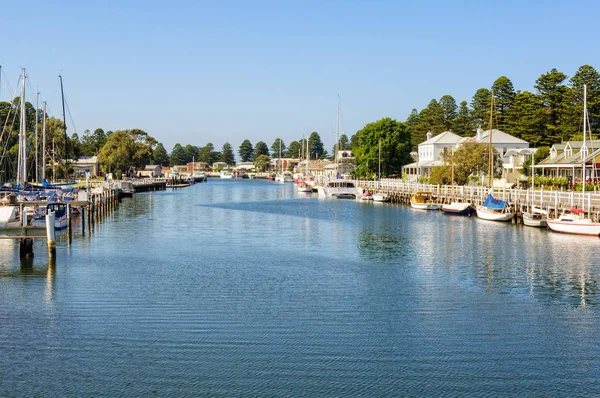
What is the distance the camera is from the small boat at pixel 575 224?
46281mm

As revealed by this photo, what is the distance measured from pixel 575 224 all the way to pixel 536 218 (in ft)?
24.6

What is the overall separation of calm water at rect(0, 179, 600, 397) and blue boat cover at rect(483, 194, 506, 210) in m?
17.5

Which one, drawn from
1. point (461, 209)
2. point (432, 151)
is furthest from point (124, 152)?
point (461, 209)

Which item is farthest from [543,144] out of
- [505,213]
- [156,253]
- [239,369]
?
[239,369]

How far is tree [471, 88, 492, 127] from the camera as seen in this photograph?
13500 centimetres

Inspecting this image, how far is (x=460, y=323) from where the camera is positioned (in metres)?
23.0

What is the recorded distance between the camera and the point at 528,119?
113062 mm

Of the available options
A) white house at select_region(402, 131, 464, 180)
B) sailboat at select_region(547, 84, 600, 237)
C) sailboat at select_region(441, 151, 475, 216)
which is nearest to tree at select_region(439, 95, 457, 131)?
white house at select_region(402, 131, 464, 180)

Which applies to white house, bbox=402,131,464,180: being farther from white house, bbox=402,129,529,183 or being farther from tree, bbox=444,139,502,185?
tree, bbox=444,139,502,185

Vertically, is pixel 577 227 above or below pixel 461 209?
below

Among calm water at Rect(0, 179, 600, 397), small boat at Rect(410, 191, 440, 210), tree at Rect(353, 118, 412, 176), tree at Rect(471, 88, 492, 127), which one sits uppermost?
tree at Rect(471, 88, 492, 127)

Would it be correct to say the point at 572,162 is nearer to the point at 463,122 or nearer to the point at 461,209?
the point at 461,209

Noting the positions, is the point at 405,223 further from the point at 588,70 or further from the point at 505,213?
the point at 588,70

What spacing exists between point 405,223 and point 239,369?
4452cm
